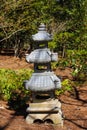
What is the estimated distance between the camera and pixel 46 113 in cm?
850

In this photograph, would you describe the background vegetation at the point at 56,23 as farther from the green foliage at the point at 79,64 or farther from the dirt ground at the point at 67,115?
the dirt ground at the point at 67,115

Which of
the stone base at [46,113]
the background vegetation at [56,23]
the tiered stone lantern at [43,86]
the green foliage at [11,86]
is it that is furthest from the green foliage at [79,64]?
the stone base at [46,113]

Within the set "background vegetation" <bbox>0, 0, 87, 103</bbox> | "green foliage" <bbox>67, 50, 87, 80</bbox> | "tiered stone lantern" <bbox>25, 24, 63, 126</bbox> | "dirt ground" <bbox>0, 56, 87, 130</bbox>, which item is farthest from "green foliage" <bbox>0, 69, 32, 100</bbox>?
"background vegetation" <bbox>0, 0, 87, 103</bbox>

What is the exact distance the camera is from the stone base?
8.43 m

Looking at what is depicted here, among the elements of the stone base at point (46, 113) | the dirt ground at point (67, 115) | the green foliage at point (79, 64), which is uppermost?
the stone base at point (46, 113)

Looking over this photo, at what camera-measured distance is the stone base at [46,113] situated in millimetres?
8430

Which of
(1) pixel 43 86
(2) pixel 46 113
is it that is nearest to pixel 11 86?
(2) pixel 46 113

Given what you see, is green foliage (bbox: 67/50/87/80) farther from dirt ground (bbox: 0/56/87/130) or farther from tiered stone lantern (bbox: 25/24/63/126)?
tiered stone lantern (bbox: 25/24/63/126)

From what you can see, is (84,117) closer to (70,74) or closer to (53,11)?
(70,74)

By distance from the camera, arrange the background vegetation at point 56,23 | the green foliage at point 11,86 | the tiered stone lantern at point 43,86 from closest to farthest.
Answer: the tiered stone lantern at point 43,86 → the green foliage at point 11,86 → the background vegetation at point 56,23

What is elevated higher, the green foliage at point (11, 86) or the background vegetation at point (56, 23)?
the green foliage at point (11, 86)

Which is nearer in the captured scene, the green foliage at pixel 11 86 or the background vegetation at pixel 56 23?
the green foliage at pixel 11 86

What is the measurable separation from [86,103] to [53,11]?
1073 centimetres

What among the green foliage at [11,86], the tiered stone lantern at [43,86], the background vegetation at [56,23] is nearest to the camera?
the tiered stone lantern at [43,86]
